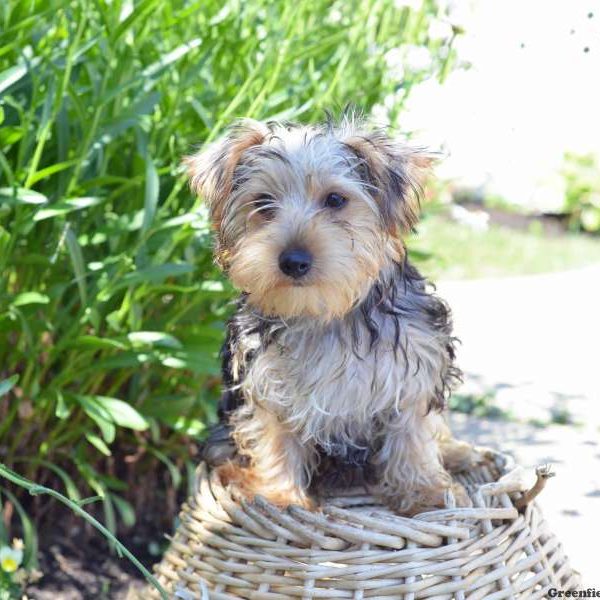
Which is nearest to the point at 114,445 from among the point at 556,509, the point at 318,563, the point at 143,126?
the point at 143,126

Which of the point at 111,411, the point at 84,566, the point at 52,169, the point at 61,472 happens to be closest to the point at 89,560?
the point at 84,566

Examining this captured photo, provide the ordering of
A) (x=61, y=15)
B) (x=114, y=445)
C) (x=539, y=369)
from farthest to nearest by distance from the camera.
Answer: (x=539, y=369), (x=114, y=445), (x=61, y=15)

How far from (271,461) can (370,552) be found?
0.53m

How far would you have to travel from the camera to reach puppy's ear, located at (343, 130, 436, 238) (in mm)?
2820

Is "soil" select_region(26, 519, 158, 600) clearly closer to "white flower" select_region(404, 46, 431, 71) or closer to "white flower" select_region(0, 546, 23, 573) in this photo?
"white flower" select_region(0, 546, 23, 573)

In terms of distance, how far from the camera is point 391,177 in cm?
283

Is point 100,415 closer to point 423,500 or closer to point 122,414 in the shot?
point 122,414

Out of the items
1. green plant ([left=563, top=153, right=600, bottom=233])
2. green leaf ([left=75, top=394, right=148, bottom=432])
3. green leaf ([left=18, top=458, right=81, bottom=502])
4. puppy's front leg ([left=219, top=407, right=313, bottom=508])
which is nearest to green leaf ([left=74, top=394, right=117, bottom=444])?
green leaf ([left=75, top=394, right=148, bottom=432])

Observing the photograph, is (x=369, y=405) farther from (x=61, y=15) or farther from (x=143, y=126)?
(x=61, y=15)

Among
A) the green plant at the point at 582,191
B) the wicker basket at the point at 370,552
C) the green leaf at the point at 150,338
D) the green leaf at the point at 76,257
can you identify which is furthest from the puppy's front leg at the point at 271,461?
the green plant at the point at 582,191

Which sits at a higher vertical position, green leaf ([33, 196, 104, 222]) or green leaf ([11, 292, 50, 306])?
green leaf ([33, 196, 104, 222])

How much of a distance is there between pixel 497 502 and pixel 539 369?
4102 mm

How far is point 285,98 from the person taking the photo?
3688 millimetres

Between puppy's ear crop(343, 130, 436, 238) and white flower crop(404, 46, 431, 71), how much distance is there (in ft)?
4.49
